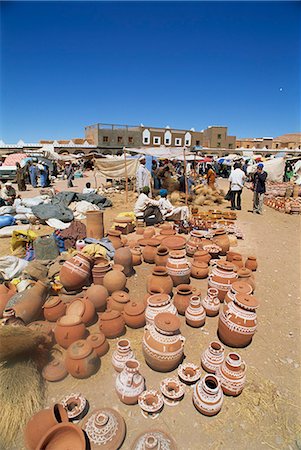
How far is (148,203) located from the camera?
21.2ft

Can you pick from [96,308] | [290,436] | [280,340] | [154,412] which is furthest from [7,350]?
[280,340]

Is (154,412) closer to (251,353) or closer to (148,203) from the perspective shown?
(251,353)

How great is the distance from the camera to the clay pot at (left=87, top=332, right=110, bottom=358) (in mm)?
2602

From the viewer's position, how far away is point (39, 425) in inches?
71.5

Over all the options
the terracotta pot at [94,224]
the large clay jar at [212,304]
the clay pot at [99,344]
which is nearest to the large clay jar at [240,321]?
the large clay jar at [212,304]

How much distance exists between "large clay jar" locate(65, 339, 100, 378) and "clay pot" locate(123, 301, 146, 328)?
0.65m

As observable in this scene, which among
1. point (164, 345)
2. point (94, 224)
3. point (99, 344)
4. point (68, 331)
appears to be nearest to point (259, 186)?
point (94, 224)

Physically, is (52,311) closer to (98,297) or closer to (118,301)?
(98,297)

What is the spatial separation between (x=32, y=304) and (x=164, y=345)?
1.64m

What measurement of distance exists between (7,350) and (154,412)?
4.54ft

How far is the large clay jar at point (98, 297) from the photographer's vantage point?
10.5ft

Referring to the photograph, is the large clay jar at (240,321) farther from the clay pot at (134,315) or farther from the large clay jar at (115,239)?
the large clay jar at (115,239)

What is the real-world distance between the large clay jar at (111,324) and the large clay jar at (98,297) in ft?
1.05

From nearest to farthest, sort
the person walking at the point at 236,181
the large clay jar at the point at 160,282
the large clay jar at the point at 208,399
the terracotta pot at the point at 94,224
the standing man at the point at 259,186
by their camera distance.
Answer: the large clay jar at the point at 208,399
the large clay jar at the point at 160,282
the terracotta pot at the point at 94,224
the standing man at the point at 259,186
the person walking at the point at 236,181
